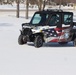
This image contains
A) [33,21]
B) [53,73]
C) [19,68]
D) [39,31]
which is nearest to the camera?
[53,73]

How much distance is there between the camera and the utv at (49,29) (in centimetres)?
1473

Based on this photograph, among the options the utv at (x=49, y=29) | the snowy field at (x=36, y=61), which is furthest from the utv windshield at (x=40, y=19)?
the snowy field at (x=36, y=61)

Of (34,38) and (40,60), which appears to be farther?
(34,38)

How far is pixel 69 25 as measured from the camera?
15320 mm

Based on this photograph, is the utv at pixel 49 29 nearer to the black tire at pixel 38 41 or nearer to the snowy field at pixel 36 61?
the black tire at pixel 38 41

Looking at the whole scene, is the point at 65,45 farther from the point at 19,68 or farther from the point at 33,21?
the point at 19,68

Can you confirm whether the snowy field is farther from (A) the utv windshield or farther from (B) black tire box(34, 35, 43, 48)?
(A) the utv windshield

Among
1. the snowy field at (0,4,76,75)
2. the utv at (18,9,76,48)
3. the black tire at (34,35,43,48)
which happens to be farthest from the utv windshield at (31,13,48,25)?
the snowy field at (0,4,76,75)

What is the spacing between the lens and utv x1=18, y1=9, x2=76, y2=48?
48.3ft

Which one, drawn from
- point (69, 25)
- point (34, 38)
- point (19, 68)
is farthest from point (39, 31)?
point (19, 68)

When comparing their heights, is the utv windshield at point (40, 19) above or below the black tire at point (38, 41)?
above

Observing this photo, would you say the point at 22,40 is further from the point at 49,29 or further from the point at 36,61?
the point at 36,61

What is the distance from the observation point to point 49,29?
48.6 ft

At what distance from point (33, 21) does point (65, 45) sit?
6.03 feet
